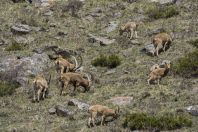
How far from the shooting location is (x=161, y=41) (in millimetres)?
26875

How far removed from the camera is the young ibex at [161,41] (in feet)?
88.0

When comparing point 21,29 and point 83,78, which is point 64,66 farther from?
point 21,29

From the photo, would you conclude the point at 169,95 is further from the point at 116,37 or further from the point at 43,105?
the point at 116,37

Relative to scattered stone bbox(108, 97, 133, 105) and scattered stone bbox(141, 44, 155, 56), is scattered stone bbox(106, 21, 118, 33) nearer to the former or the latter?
scattered stone bbox(141, 44, 155, 56)

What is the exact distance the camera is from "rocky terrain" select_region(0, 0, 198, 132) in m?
20.5

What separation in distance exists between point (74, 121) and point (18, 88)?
210 inches

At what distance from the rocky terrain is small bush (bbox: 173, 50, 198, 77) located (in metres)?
0.26

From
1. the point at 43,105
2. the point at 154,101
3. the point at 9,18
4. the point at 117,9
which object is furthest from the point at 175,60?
the point at 9,18

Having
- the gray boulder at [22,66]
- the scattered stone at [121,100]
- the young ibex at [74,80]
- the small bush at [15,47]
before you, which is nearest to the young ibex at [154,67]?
the young ibex at [74,80]

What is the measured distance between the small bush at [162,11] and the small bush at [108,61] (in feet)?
22.1

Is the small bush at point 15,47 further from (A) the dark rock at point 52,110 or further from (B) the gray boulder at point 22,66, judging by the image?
(A) the dark rock at point 52,110

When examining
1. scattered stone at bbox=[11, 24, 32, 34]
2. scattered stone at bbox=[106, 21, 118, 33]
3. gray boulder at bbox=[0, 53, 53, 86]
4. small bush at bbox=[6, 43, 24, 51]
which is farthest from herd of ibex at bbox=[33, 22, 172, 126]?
scattered stone at bbox=[11, 24, 32, 34]

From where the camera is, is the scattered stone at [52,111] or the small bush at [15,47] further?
the small bush at [15,47]

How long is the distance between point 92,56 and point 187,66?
599 centimetres
